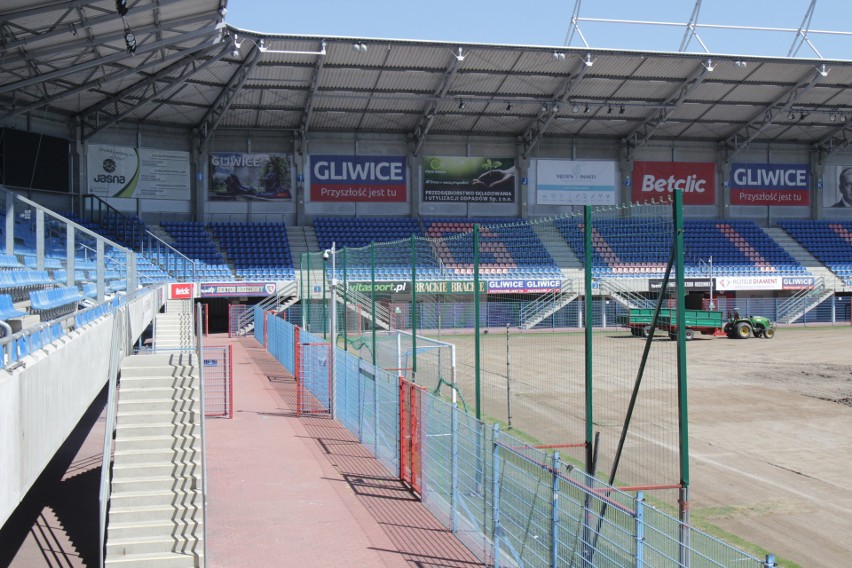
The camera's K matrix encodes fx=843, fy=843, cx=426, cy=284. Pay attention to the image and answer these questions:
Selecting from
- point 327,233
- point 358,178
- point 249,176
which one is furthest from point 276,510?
point 358,178

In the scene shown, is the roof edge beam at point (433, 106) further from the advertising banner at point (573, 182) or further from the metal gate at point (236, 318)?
the metal gate at point (236, 318)

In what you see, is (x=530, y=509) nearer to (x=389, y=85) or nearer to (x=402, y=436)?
(x=402, y=436)

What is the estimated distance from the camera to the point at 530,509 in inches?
292

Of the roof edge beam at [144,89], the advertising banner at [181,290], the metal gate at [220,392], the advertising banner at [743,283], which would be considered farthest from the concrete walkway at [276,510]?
the advertising banner at [743,283]

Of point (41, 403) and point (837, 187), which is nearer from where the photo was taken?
point (41, 403)

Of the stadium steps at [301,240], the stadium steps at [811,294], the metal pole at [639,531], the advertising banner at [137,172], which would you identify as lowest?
the metal pole at [639,531]

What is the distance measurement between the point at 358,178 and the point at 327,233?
146 inches

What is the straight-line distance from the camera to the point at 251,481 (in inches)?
477

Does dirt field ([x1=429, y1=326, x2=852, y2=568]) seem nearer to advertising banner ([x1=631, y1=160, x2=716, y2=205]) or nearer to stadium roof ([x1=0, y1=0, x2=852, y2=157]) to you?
stadium roof ([x1=0, y1=0, x2=852, y2=157])

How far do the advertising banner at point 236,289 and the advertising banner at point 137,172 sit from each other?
6.87 meters

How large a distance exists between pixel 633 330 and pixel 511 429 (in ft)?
12.7

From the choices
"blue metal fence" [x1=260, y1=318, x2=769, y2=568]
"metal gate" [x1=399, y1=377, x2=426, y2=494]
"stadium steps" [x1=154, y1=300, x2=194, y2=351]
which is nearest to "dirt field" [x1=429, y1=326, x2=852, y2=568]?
"blue metal fence" [x1=260, y1=318, x2=769, y2=568]

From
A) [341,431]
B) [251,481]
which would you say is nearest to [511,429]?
[341,431]

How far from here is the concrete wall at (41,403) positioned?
5.86m
